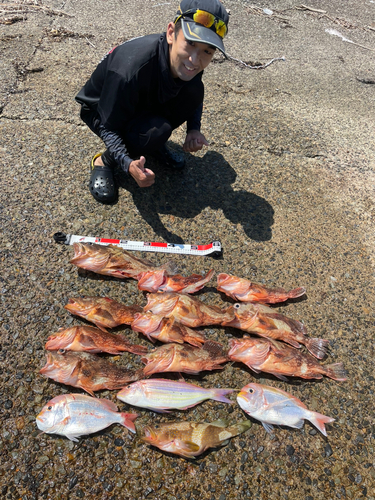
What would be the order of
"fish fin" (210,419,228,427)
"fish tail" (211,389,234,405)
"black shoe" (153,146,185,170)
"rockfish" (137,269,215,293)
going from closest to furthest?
1. "fish fin" (210,419,228,427)
2. "fish tail" (211,389,234,405)
3. "rockfish" (137,269,215,293)
4. "black shoe" (153,146,185,170)

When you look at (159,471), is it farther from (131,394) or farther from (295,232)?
(295,232)

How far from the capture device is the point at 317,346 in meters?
2.60

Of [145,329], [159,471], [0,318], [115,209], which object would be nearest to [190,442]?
[159,471]

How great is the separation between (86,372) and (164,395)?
21.4 inches

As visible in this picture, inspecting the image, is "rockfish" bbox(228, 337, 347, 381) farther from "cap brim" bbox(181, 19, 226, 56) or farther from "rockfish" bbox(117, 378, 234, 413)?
"cap brim" bbox(181, 19, 226, 56)

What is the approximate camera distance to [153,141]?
307cm

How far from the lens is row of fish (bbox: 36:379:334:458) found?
2.04m

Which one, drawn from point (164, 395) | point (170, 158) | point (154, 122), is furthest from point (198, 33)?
point (164, 395)

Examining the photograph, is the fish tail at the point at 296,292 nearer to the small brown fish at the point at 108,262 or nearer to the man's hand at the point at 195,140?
the small brown fish at the point at 108,262

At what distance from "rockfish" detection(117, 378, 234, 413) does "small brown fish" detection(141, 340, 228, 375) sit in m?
0.09

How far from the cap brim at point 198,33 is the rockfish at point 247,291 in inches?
69.6

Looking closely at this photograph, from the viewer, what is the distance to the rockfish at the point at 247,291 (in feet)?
9.16

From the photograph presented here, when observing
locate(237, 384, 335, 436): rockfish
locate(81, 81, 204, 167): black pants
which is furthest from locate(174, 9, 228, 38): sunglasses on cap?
locate(237, 384, 335, 436): rockfish

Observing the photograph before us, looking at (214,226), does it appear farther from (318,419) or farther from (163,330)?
(318,419)
